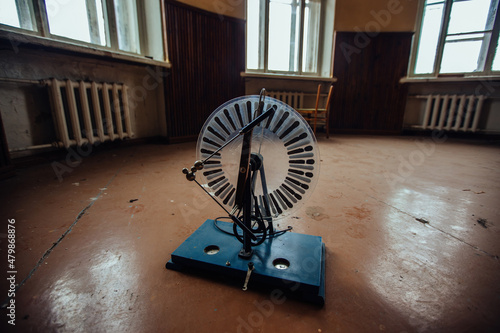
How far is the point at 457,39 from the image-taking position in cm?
449

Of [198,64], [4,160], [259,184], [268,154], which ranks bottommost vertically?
[4,160]

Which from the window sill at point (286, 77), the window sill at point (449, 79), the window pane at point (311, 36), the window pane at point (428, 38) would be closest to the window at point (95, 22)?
the window sill at point (286, 77)

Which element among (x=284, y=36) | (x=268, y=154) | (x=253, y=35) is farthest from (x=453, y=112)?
(x=268, y=154)

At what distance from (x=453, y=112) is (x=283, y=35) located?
3.52 metres

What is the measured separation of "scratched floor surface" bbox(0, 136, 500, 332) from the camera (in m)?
0.69

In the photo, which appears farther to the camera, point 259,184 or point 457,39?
Answer: point 457,39

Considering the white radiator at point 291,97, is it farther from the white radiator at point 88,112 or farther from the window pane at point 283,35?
the white radiator at point 88,112

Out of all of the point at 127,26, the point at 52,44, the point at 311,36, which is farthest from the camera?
the point at 311,36

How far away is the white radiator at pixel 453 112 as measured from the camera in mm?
4312

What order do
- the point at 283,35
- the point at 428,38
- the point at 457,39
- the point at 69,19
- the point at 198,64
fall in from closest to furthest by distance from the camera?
1. the point at 69,19
2. the point at 198,64
3. the point at 457,39
4. the point at 428,38
5. the point at 283,35

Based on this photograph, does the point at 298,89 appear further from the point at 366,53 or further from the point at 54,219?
the point at 54,219

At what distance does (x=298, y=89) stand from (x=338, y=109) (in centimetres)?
96

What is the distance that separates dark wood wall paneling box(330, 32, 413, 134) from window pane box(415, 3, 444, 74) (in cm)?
28

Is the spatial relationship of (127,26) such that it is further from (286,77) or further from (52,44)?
(286,77)
